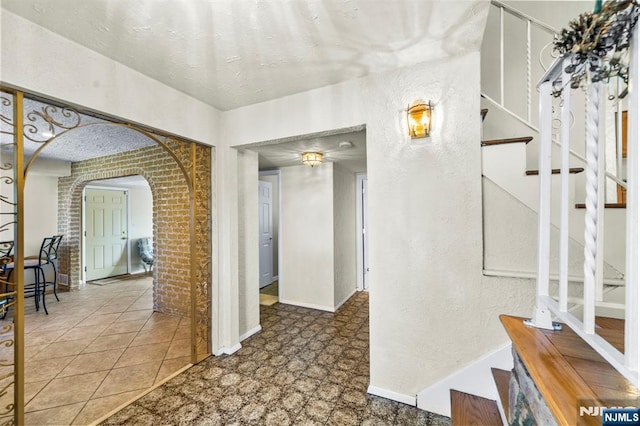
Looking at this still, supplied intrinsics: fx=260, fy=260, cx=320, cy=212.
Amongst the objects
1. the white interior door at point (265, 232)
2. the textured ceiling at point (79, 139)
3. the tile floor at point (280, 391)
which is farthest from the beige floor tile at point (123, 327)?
the textured ceiling at point (79, 139)

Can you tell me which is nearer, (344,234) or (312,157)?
(312,157)

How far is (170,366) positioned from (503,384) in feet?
8.81

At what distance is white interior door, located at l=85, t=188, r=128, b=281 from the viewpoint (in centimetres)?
563

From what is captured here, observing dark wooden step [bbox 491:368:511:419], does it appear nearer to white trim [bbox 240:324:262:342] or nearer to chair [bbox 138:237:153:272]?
white trim [bbox 240:324:262:342]

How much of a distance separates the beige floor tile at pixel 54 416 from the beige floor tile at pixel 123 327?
4.53ft

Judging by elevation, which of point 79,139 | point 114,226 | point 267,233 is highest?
point 79,139

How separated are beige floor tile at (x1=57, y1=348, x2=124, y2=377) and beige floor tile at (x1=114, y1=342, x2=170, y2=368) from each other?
7 centimetres

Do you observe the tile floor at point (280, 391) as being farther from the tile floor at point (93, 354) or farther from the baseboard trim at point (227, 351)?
the tile floor at point (93, 354)

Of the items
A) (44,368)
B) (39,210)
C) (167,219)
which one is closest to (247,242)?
(167,219)

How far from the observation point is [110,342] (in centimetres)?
294

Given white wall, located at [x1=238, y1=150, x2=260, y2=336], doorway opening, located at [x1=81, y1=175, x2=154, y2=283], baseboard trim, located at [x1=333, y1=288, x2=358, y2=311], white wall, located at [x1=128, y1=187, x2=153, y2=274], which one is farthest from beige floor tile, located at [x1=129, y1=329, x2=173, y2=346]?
white wall, located at [x1=128, y1=187, x2=153, y2=274]

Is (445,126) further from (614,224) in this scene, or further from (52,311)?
(52,311)

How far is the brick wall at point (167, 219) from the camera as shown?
2590mm

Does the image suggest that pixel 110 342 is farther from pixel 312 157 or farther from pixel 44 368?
pixel 312 157
